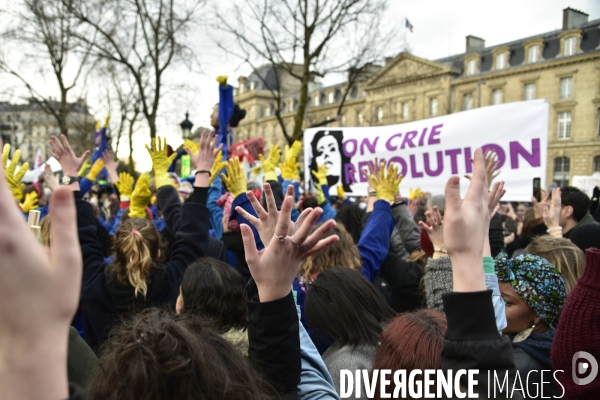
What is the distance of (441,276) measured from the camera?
6.98ft

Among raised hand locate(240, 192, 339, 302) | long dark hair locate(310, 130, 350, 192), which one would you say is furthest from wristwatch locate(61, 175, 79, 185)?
long dark hair locate(310, 130, 350, 192)

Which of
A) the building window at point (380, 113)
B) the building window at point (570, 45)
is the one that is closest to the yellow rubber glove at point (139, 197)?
the building window at point (570, 45)

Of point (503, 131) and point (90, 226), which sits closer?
point (90, 226)

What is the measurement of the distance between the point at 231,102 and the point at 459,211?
235 inches

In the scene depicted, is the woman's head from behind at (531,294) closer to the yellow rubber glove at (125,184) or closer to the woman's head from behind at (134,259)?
the woman's head from behind at (134,259)

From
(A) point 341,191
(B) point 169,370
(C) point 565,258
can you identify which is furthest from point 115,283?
(A) point 341,191

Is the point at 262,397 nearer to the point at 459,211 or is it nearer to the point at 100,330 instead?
the point at 459,211

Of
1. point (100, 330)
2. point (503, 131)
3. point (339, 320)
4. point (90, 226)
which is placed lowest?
point (100, 330)

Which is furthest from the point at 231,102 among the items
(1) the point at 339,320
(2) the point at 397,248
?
(1) the point at 339,320

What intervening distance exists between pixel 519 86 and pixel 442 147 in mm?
41962

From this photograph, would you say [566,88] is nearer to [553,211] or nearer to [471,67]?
[471,67]

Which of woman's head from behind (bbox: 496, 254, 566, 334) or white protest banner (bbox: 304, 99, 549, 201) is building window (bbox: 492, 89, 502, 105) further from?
woman's head from behind (bbox: 496, 254, 566, 334)

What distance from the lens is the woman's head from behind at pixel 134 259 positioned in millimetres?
2676

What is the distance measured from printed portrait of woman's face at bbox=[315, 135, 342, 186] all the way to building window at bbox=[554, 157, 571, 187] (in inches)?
1513
